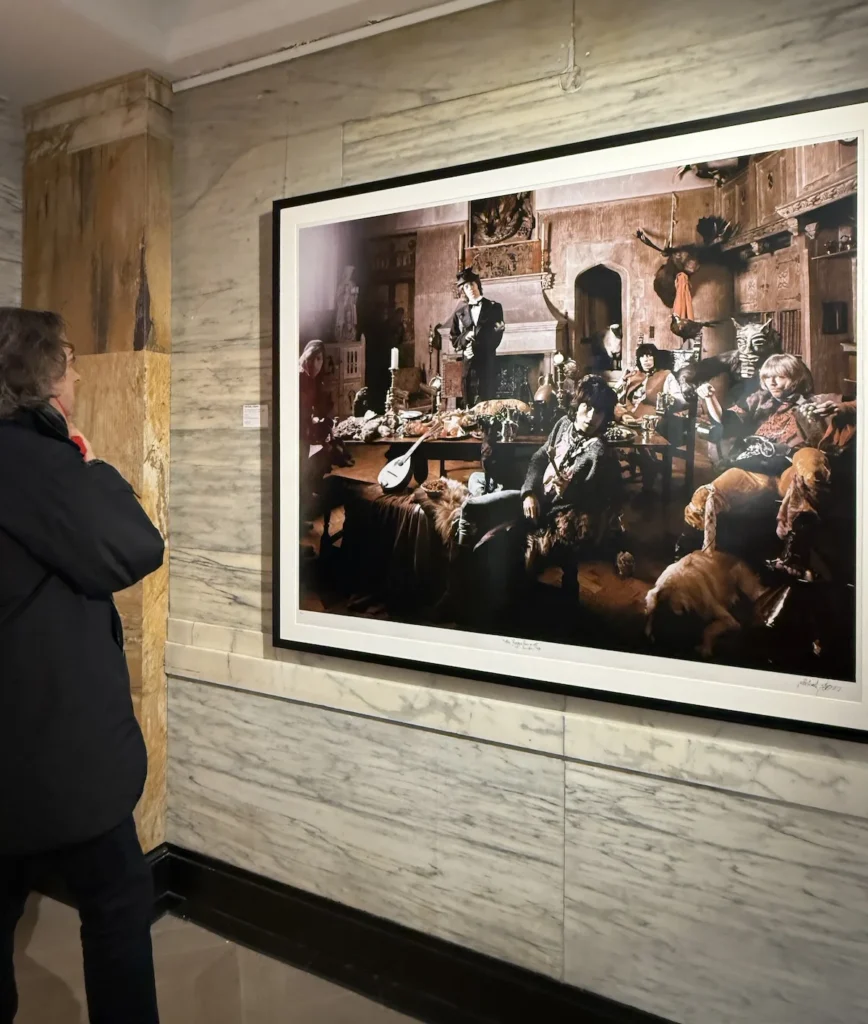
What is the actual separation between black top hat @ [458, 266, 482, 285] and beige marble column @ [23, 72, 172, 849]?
0.98 m

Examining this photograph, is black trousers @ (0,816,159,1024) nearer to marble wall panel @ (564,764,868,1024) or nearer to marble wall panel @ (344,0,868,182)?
marble wall panel @ (564,764,868,1024)

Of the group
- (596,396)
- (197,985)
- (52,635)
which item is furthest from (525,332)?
(197,985)

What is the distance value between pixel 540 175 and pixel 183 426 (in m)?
1.22

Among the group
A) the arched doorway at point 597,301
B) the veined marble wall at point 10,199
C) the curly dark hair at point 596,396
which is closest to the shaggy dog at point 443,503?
the curly dark hair at point 596,396

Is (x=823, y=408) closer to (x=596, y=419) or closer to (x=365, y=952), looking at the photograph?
(x=596, y=419)

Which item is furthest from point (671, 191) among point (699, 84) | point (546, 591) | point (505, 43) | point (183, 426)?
point (183, 426)

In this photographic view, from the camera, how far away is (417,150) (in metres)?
1.80

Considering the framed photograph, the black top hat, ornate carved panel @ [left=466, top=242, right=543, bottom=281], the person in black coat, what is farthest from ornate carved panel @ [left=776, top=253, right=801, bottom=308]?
the person in black coat

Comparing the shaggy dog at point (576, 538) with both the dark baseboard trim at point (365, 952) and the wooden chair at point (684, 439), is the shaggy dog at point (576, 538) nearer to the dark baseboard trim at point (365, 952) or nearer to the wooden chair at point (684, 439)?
the wooden chair at point (684, 439)

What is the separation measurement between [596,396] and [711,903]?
1.05 m

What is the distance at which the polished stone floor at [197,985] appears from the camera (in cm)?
178

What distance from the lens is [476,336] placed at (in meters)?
1.69
